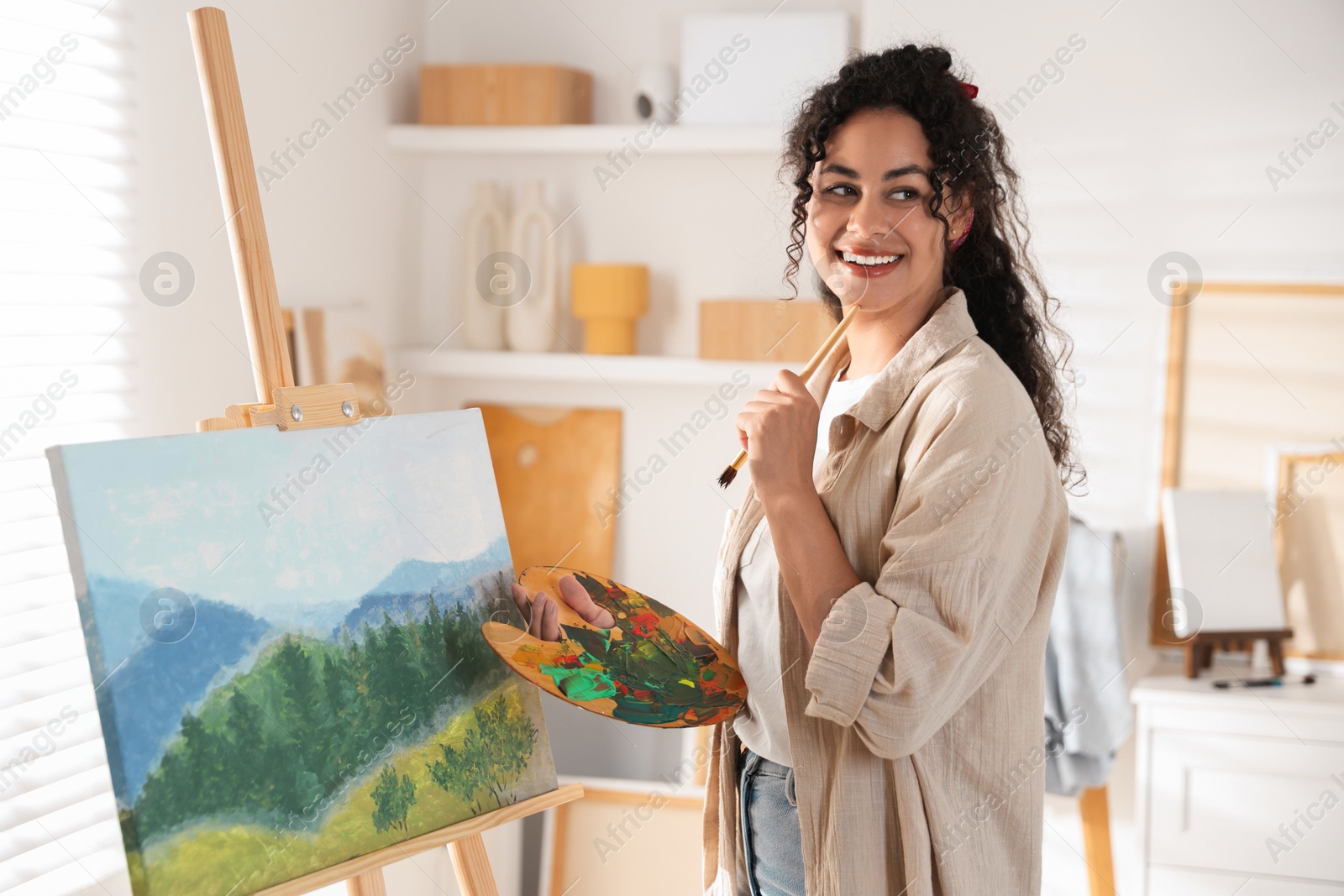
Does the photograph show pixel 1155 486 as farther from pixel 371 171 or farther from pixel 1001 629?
pixel 371 171

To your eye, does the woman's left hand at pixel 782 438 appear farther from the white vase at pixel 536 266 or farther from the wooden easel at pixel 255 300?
the white vase at pixel 536 266

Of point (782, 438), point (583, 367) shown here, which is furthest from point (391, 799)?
point (583, 367)

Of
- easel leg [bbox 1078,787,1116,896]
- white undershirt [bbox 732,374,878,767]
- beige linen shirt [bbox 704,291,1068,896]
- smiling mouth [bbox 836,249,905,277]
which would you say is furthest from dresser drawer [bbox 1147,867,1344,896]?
smiling mouth [bbox 836,249,905,277]

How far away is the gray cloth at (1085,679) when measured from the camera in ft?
6.88

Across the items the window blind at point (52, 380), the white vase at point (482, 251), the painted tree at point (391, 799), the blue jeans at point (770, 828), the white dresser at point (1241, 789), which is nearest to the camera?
the painted tree at point (391, 799)

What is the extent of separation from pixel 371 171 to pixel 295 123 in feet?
1.00

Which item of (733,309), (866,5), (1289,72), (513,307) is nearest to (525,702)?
(733,309)

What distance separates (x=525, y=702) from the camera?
1.26 m

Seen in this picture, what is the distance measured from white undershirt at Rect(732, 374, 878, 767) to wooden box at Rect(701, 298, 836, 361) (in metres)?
0.98

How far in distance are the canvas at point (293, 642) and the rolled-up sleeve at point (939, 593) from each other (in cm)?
40

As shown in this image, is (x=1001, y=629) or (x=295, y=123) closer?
(x=1001, y=629)

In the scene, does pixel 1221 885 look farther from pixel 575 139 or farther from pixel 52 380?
pixel 52 380

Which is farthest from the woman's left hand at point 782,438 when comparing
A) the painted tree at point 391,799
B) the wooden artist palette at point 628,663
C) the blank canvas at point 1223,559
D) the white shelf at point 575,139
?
the blank canvas at point 1223,559

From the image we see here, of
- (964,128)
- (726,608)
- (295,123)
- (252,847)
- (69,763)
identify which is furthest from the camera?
(295,123)
